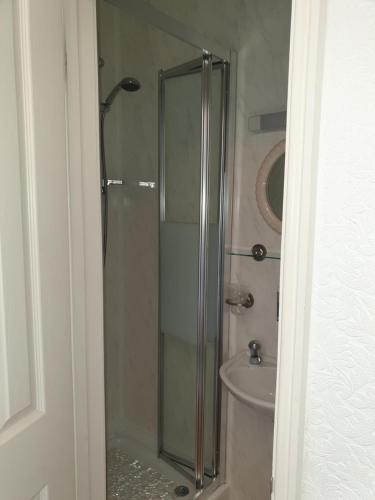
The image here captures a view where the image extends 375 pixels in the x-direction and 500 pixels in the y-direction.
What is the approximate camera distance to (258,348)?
1.78 meters

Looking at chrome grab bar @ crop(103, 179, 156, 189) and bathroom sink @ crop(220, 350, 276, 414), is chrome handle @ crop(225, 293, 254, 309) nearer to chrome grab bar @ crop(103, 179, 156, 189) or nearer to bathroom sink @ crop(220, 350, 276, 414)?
bathroom sink @ crop(220, 350, 276, 414)

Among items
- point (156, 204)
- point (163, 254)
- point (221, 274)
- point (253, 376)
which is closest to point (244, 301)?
point (221, 274)

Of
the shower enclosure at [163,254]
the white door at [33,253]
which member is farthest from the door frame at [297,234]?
the shower enclosure at [163,254]

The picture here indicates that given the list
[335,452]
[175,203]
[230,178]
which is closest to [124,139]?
[175,203]

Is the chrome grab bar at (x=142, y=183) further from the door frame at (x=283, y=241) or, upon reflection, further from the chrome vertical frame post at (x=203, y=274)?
the door frame at (x=283, y=241)

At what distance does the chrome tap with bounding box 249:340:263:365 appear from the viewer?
1751 mm

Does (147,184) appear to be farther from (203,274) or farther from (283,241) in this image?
(283,241)

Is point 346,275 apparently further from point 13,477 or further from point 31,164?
point 13,477

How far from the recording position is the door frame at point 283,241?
0.58 m

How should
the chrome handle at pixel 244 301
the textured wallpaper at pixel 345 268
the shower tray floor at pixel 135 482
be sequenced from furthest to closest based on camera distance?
the shower tray floor at pixel 135 482 < the chrome handle at pixel 244 301 < the textured wallpaper at pixel 345 268

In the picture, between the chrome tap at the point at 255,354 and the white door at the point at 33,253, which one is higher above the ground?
the white door at the point at 33,253

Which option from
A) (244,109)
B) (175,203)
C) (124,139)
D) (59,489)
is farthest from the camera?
(124,139)

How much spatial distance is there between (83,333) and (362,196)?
83 centimetres

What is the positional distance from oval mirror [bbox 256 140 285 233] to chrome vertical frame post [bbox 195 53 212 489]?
256 mm
